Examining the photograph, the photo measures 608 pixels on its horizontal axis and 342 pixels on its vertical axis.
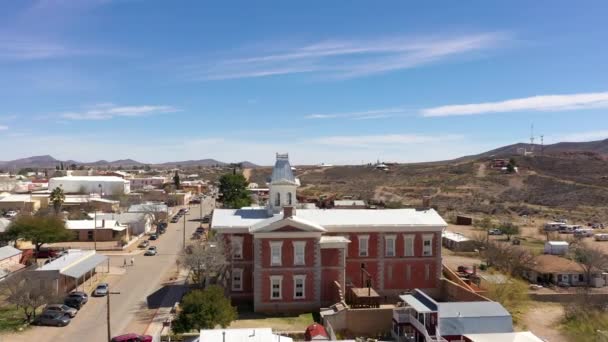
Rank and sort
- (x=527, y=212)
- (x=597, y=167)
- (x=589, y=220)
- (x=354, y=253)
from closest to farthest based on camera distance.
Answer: (x=354, y=253) → (x=589, y=220) → (x=527, y=212) → (x=597, y=167)

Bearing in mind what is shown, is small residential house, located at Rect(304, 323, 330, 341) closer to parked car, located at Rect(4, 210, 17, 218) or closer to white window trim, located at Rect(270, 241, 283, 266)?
white window trim, located at Rect(270, 241, 283, 266)

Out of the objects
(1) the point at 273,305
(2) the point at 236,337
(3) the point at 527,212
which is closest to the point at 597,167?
(3) the point at 527,212

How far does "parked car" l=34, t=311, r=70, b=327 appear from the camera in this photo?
36.5 m

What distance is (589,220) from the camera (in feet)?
331

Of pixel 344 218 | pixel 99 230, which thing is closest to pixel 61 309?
pixel 344 218

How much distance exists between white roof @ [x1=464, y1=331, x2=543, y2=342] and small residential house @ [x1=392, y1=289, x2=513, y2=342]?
1.47 feet

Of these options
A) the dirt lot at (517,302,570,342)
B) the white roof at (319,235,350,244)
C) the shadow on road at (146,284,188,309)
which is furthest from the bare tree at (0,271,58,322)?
the dirt lot at (517,302,570,342)

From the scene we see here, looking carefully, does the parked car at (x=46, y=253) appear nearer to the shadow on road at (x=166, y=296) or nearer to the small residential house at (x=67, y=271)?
the small residential house at (x=67, y=271)

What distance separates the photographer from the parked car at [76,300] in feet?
133

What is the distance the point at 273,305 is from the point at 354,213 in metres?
10.9

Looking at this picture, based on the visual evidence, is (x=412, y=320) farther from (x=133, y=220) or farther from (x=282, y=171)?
(x=133, y=220)

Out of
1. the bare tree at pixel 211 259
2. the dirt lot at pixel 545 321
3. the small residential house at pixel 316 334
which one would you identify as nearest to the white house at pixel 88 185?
the bare tree at pixel 211 259

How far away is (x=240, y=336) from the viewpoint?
26.5 m

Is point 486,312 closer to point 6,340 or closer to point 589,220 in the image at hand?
point 6,340
